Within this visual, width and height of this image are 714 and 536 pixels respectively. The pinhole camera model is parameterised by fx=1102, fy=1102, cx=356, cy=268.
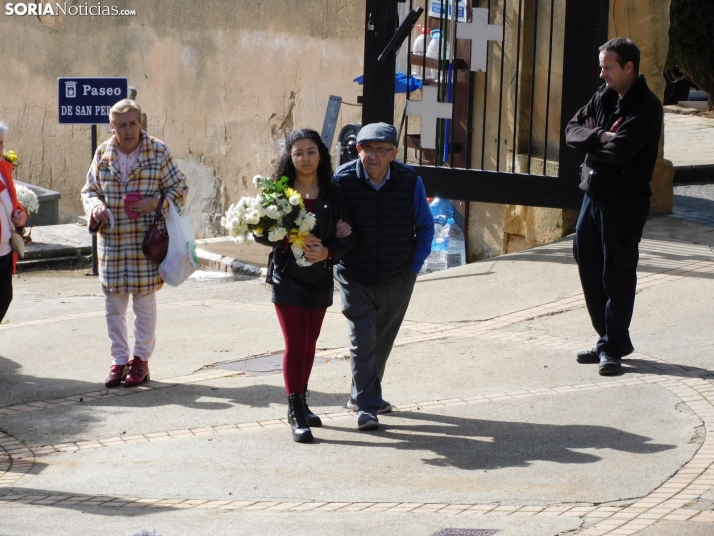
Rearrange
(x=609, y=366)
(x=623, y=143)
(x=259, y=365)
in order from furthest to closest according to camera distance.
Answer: (x=259, y=365), (x=609, y=366), (x=623, y=143)

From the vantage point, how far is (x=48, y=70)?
15.9m

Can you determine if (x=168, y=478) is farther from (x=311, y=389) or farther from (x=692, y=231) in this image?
(x=692, y=231)

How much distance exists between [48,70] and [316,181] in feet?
36.8

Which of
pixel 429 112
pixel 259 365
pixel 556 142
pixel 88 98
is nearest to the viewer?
pixel 259 365

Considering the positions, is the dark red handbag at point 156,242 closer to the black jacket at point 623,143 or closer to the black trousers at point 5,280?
the black trousers at point 5,280

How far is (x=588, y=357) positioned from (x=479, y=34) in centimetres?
408

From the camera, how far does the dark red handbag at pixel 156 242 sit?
6727 millimetres

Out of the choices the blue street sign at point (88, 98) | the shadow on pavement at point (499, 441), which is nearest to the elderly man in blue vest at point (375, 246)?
the shadow on pavement at point (499, 441)

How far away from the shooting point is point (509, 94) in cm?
1059

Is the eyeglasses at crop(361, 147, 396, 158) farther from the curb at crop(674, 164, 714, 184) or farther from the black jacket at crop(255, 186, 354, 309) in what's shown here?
the curb at crop(674, 164, 714, 184)

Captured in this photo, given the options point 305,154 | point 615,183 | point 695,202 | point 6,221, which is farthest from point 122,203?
point 695,202

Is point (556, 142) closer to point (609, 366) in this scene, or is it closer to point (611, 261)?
point (611, 261)

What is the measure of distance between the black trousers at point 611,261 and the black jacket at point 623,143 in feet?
0.32

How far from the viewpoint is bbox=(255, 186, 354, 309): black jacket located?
223 inches
